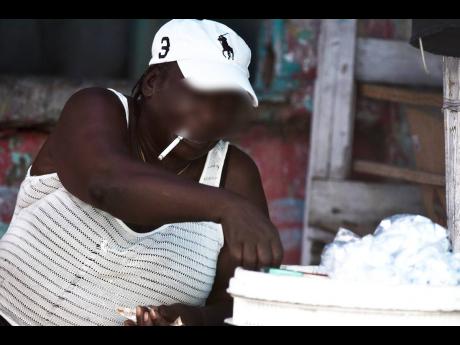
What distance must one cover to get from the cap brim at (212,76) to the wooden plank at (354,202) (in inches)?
68.6

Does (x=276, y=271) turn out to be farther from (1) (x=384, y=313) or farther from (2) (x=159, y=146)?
(2) (x=159, y=146)

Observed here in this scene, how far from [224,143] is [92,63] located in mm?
2584

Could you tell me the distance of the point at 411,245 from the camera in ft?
5.88

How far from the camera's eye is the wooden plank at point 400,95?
381cm

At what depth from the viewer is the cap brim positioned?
2.32 metres

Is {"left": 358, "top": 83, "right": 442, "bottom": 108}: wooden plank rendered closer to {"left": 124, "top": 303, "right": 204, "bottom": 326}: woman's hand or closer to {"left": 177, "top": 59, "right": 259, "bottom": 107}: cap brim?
{"left": 177, "top": 59, "right": 259, "bottom": 107}: cap brim

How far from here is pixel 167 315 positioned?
7.37ft

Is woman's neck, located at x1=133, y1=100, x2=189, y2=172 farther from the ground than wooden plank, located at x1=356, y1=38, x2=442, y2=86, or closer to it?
closer to it

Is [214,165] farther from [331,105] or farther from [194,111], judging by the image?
[331,105]

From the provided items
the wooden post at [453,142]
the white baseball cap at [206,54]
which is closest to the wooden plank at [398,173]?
the wooden post at [453,142]

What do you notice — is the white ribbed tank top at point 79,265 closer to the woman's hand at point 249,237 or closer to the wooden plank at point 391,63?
the woman's hand at point 249,237

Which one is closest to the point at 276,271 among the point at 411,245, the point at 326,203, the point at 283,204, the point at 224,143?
the point at 411,245

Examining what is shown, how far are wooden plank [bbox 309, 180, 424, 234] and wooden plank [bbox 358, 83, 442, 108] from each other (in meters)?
0.40

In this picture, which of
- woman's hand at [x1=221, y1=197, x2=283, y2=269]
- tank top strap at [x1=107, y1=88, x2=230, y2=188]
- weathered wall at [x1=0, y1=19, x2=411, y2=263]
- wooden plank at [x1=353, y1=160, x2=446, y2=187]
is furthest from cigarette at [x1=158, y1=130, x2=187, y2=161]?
weathered wall at [x1=0, y1=19, x2=411, y2=263]
